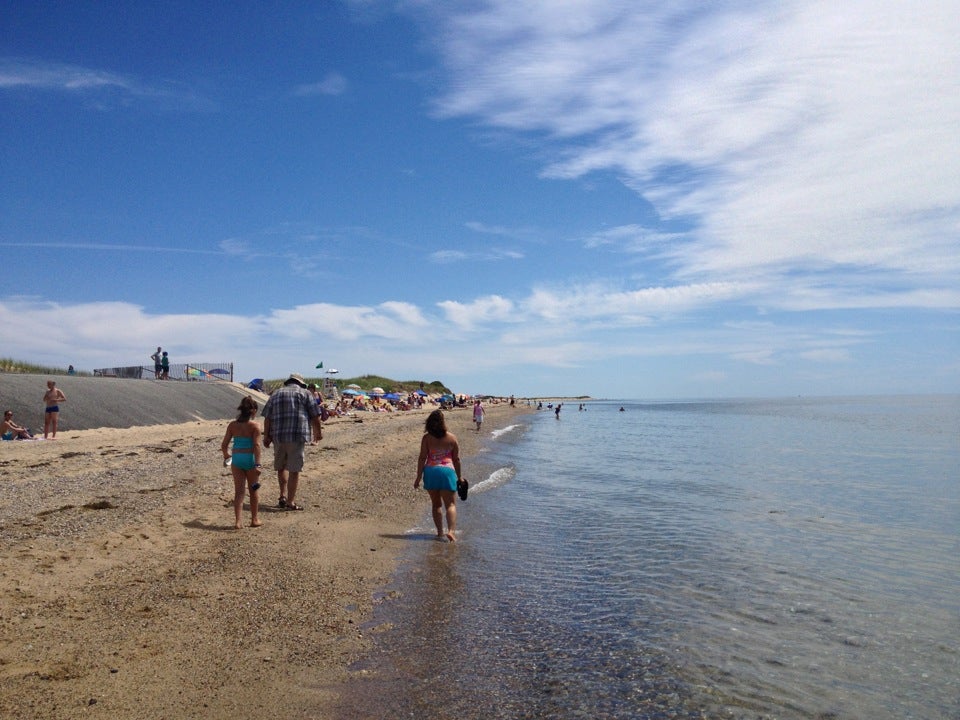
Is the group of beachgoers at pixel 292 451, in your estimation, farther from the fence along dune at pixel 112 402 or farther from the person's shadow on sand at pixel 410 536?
the fence along dune at pixel 112 402

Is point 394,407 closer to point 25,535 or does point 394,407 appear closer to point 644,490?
point 644,490

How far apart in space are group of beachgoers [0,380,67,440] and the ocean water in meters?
14.3

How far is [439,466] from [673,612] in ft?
12.4

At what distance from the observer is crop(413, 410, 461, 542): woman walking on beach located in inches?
359

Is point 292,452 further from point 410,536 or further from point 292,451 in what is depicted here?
point 410,536

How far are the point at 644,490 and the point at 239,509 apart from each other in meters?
10.1

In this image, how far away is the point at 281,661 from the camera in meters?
4.90

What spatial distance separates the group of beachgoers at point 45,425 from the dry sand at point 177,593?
7590 millimetres

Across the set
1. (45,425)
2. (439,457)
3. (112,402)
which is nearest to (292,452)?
(439,457)

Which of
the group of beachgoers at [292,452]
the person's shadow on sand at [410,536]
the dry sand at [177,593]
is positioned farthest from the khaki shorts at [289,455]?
the person's shadow on sand at [410,536]

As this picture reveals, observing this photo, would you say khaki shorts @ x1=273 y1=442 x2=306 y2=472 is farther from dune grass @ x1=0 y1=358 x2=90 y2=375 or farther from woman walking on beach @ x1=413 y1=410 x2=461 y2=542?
dune grass @ x1=0 y1=358 x2=90 y2=375

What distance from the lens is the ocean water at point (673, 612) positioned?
4.69 metres

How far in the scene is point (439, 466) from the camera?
9172mm

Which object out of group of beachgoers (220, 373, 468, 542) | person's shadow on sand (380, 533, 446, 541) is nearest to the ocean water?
person's shadow on sand (380, 533, 446, 541)
